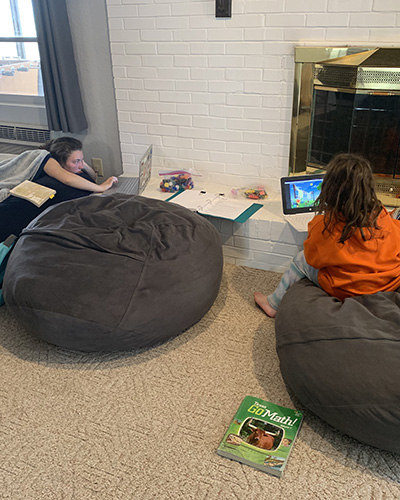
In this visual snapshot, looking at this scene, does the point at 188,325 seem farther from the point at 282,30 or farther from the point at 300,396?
the point at 282,30

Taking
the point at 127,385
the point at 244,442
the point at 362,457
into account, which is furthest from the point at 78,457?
the point at 362,457

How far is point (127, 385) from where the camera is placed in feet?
6.41

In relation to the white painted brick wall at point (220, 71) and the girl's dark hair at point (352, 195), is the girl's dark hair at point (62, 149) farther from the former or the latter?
the girl's dark hair at point (352, 195)

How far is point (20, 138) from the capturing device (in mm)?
4055

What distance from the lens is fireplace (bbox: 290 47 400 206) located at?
2592 millimetres

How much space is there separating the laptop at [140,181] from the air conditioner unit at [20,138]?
3.38 ft

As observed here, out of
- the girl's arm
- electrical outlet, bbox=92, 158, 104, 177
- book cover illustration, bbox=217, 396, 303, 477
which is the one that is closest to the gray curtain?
electrical outlet, bbox=92, 158, 104, 177

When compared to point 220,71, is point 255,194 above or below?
below

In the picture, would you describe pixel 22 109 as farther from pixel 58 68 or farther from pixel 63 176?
pixel 63 176

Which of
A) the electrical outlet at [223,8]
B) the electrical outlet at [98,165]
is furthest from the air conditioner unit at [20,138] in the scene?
the electrical outlet at [223,8]

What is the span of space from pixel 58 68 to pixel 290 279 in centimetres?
224

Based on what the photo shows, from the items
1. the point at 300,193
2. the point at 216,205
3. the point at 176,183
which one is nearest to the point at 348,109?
the point at 300,193

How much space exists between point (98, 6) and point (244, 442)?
9.12 ft

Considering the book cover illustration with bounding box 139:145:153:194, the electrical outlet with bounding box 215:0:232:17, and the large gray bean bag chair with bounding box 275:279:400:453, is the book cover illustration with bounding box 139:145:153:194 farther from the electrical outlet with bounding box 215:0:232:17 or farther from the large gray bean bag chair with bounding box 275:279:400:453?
the large gray bean bag chair with bounding box 275:279:400:453
